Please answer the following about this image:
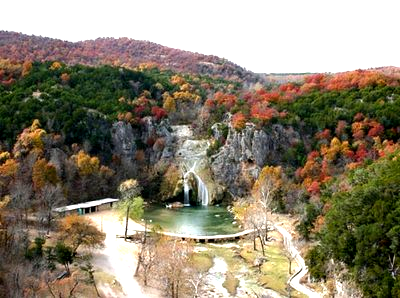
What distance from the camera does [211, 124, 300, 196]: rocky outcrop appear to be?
251 ft

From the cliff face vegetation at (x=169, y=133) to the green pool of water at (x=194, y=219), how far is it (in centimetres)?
554

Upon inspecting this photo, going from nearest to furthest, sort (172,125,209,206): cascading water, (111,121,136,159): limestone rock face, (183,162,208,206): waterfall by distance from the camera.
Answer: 1. (183,162,208,206): waterfall
2. (172,125,209,206): cascading water
3. (111,121,136,159): limestone rock face

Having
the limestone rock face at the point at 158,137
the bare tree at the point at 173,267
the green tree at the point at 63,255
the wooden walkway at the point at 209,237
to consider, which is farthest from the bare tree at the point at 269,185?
the green tree at the point at 63,255

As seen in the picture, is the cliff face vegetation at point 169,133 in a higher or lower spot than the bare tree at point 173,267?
higher

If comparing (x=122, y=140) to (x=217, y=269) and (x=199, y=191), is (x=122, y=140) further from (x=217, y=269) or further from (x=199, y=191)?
(x=217, y=269)

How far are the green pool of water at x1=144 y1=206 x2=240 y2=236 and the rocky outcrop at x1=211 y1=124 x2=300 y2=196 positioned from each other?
729 centimetres

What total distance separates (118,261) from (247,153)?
40.6 m

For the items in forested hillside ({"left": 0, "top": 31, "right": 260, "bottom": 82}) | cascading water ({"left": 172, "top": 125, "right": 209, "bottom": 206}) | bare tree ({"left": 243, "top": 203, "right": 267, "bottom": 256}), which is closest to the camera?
bare tree ({"left": 243, "top": 203, "right": 267, "bottom": 256})

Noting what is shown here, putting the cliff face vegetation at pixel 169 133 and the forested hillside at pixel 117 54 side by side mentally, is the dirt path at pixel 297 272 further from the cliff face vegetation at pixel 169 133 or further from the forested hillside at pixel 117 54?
the forested hillside at pixel 117 54

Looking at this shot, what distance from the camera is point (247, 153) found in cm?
7744

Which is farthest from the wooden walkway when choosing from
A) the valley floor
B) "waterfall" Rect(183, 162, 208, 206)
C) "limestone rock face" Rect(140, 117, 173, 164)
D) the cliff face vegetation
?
"limestone rock face" Rect(140, 117, 173, 164)

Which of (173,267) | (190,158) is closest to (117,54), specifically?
(190,158)

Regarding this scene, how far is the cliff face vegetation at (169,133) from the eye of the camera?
59.2 m

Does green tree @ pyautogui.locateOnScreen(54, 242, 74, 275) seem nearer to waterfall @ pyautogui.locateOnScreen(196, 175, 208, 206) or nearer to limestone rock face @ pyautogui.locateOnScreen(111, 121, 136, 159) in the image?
waterfall @ pyautogui.locateOnScreen(196, 175, 208, 206)
